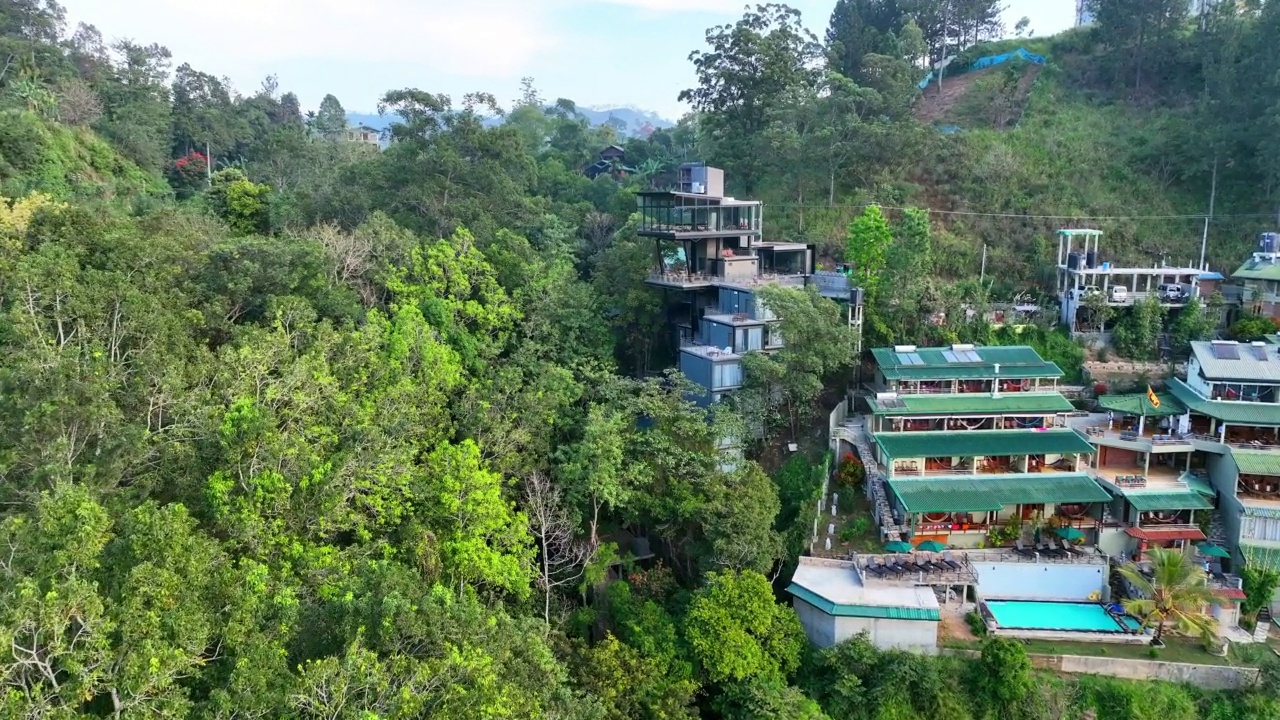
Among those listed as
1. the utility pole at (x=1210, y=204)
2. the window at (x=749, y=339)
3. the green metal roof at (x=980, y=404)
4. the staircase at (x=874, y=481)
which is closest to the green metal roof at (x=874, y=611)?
the staircase at (x=874, y=481)

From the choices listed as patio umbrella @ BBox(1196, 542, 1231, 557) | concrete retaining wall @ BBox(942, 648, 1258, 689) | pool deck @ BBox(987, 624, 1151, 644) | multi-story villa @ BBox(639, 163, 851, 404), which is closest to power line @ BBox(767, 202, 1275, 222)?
multi-story villa @ BBox(639, 163, 851, 404)

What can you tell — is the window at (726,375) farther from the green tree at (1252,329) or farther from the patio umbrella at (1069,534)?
the green tree at (1252,329)

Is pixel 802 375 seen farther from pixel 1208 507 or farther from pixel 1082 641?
pixel 1208 507

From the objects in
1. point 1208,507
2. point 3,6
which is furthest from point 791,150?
point 3,6

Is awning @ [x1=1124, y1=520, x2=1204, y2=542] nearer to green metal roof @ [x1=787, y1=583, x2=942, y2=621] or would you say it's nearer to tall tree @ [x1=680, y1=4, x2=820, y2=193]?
green metal roof @ [x1=787, y1=583, x2=942, y2=621]

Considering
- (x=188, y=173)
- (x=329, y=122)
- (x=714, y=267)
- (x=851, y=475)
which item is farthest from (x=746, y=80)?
(x=329, y=122)

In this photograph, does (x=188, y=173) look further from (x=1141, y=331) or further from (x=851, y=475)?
(x=1141, y=331)
